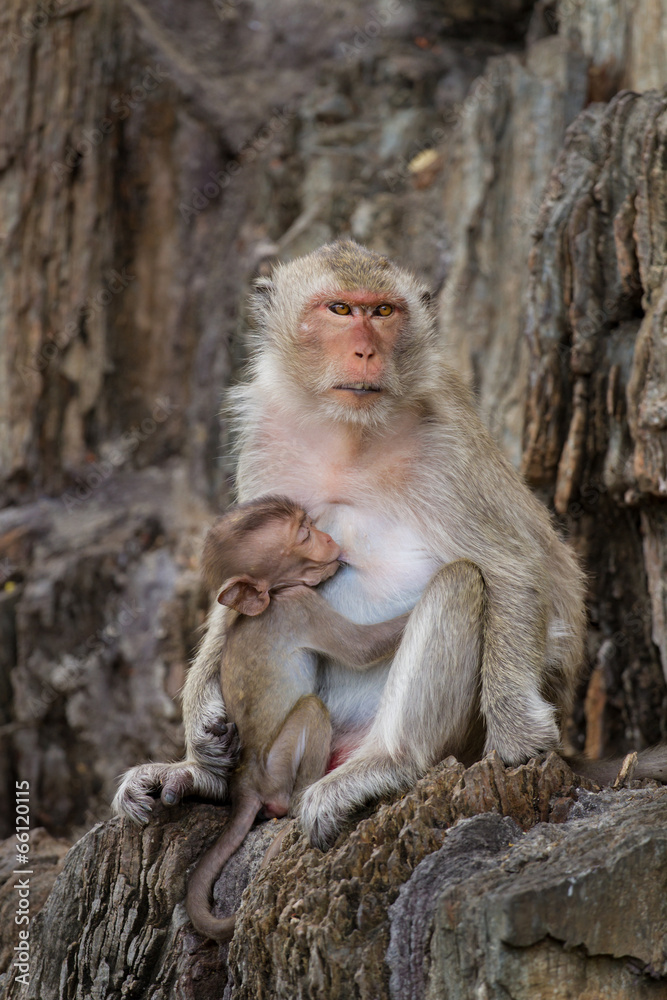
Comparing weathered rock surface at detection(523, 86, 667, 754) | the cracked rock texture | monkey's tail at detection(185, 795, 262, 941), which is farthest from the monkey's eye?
weathered rock surface at detection(523, 86, 667, 754)

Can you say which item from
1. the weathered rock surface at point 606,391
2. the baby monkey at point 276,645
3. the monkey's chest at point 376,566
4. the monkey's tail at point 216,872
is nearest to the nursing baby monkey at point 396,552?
the monkey's chest at point 376,566

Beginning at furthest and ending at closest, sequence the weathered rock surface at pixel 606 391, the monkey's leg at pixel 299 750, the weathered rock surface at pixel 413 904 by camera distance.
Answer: the weathered rock surface at pixel 606 391 → the monkey's leg at pixel 299 750 → the weathered rock surface at pixel 413 904

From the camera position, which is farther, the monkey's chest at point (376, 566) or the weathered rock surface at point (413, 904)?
the monkey's chest at point (376, 566)

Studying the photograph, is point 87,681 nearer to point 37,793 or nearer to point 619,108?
point 37,793

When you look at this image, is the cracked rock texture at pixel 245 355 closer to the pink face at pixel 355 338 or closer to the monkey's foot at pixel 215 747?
the monkey's foot at pixel 215 747

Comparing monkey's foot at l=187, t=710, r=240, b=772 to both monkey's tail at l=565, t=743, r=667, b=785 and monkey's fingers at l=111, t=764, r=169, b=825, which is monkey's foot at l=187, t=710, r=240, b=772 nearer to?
monkey's fingers at l=111, t=764, r=169, b=825

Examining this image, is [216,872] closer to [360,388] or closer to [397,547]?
[397,547]

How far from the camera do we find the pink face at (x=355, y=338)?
12.4ft

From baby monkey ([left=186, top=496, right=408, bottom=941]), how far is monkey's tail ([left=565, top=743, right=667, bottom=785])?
2.54ft

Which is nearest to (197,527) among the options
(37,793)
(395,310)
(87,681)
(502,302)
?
(87,681)

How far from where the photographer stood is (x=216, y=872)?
3451 mm

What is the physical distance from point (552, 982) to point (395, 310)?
7.95ft

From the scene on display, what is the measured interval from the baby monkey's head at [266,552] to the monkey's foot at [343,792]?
676 mm

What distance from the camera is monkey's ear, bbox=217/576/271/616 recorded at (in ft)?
12.1
